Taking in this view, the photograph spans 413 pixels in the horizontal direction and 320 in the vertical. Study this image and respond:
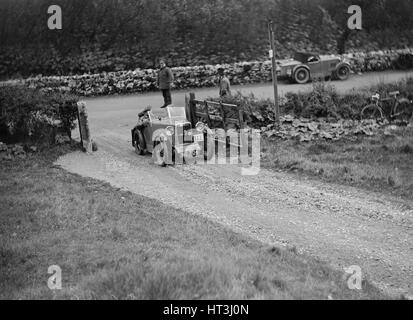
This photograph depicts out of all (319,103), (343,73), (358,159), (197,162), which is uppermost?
(343,73)

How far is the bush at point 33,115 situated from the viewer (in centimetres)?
1580

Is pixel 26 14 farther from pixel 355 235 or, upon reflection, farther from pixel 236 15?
pixel 355 235

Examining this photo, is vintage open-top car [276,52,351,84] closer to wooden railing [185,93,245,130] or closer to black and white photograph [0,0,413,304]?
black and white photograph [0,0,413,304]

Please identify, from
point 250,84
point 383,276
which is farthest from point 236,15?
point 383,276

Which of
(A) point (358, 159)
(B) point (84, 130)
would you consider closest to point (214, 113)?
(B) point (84, 130)

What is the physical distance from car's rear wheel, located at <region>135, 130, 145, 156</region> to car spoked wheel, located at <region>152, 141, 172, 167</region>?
73 centimetres

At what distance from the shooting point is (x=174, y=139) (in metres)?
13.9

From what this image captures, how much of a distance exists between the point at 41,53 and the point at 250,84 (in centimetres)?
1296

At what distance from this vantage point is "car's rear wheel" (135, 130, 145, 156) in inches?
595

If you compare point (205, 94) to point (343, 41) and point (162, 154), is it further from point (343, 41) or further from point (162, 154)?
point (343, 41)

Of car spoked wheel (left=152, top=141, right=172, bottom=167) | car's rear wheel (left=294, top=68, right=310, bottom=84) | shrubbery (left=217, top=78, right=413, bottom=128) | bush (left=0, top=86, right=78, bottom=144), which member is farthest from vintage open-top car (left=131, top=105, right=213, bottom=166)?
car's rear wheel (left=294, top=68, right=310, bottom=84)

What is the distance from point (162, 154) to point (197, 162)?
103 centimetres
